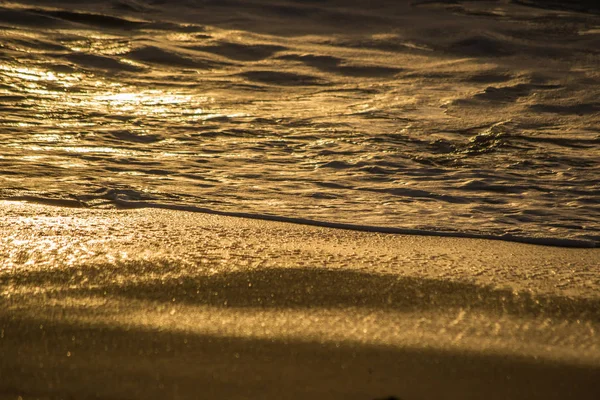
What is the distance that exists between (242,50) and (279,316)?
5.18 metres

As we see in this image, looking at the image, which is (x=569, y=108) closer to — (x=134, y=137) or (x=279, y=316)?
(x=134, y=137)

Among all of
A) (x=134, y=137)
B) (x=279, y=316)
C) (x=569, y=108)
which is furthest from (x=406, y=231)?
(x=569, y=108)

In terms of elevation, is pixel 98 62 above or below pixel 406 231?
below

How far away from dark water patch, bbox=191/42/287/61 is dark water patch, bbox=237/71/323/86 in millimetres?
523

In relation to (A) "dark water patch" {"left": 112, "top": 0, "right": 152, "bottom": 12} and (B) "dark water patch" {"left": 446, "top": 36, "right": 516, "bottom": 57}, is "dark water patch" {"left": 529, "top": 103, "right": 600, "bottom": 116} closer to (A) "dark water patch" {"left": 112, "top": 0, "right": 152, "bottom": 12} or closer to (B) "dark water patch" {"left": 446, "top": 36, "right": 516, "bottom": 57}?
(B) "dark water patch" {"left": 446, "top": 36, "right": 516, "bottom": 57}

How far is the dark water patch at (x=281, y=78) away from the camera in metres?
5.79

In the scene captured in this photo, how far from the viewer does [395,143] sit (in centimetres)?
423

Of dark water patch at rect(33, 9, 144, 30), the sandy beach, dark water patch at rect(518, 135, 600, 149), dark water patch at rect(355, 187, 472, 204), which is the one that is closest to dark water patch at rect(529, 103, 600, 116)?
dark water patch at rect(518, 135, 600, 149)

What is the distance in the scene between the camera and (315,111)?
16.3 ft

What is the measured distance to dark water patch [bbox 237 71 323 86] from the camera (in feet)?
19.0

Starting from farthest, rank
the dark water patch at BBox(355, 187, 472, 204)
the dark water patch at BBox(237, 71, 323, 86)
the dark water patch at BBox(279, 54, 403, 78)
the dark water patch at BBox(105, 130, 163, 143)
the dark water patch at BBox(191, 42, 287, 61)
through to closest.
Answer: the dark water patch at BBox(191, 42, 287, 61)
the dark water patch at BBox(279, 54, 403, 78)
the dark water patch at BBox(237, 71, 323, 86)
the dark water patch at BBox(105, 130, 163, 143)
the dark water patch at BBox(355, 187, 472, 204)

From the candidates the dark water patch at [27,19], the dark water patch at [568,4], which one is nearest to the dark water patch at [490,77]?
the dark water patch at [568,4]

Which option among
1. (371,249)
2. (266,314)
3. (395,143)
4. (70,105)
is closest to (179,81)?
(70,105)

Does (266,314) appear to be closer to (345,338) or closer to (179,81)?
(345,338)
